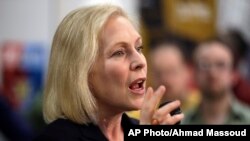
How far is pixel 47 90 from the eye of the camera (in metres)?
0.95

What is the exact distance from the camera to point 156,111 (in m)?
0.83

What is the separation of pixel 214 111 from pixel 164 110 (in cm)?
73

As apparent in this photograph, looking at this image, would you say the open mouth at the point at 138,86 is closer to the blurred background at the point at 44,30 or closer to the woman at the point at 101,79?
the woman at the point at 101,79

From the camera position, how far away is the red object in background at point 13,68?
3416 mm

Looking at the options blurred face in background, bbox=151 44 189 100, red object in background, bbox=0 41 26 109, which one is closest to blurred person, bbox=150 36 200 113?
blurred face in background, bbox=151 44 189 100

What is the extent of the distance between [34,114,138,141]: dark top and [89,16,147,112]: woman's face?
0.11 ft

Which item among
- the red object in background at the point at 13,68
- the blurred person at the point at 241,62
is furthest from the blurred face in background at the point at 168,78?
the red object in background at the point at 13,68

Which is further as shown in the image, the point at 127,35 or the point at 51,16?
the point at 51,16

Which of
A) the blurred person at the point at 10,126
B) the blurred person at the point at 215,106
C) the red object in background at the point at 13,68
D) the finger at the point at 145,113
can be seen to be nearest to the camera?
the finger at the point at 145,113

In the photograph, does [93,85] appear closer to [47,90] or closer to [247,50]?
[47,90]

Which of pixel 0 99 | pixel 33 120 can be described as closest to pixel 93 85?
pixel 0 99

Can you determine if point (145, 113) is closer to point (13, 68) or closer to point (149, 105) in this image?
point (149, 105)

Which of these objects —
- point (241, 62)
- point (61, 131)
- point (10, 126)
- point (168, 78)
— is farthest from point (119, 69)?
point (241, 62)

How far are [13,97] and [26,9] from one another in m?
0.43
